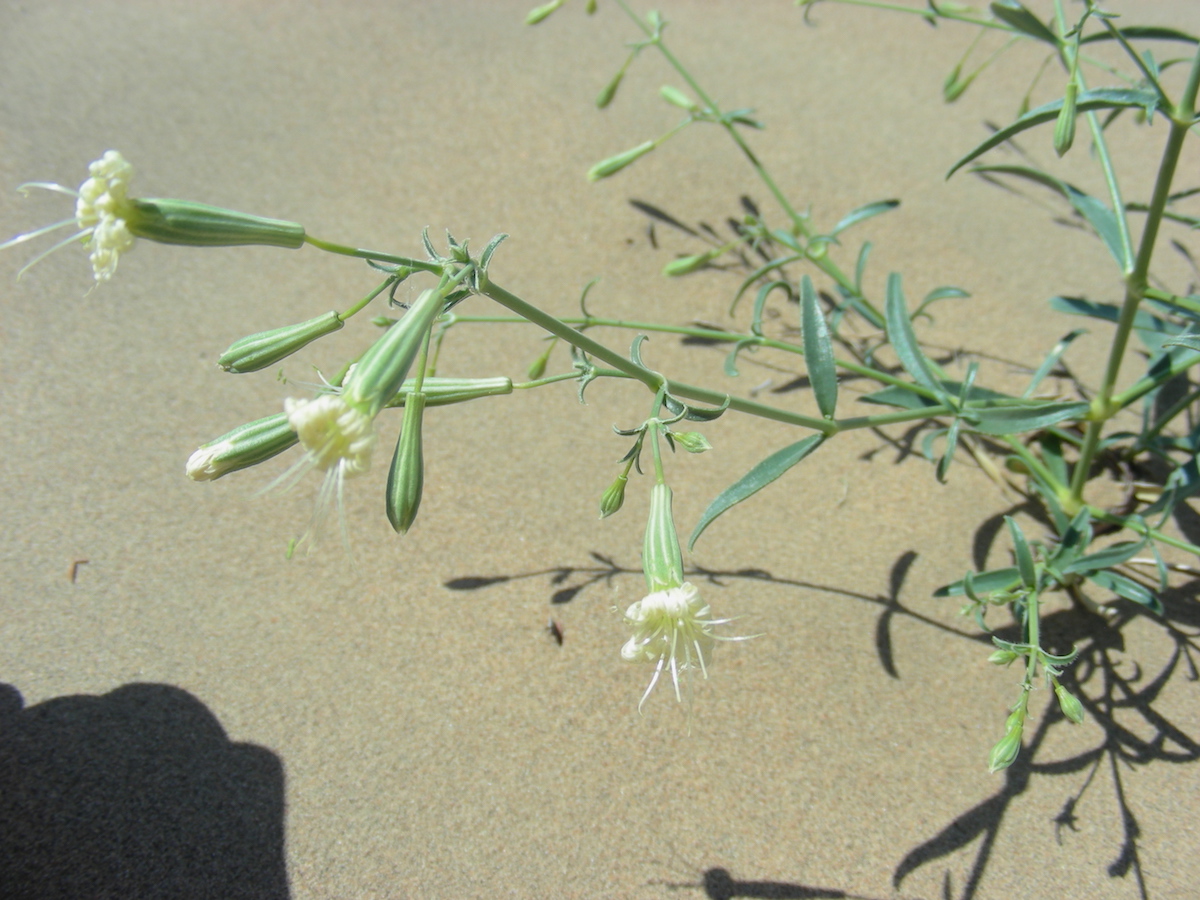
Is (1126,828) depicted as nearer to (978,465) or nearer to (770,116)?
(978,465)

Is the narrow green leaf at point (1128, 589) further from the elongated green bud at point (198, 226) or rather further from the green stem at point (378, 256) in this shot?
the elongated green bud at point (198, 226)

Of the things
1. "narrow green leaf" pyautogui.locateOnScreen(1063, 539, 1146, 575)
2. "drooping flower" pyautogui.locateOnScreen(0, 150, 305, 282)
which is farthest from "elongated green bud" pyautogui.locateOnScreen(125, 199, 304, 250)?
"narrow green leaf" pyautogui.locateOnScreen(1063, 539, 1146, 575)

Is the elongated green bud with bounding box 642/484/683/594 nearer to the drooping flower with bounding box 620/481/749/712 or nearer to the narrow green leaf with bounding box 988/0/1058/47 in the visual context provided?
the drooping flower with bounding box 620/481/749/712

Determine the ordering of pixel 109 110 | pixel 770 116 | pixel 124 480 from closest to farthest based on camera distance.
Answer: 1. pixel 124 480
2. pixel 109 110
3. pixel 770 116

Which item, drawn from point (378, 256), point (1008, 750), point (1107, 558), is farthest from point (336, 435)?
point (1107, 558)

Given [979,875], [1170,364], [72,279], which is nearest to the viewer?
[979,875]

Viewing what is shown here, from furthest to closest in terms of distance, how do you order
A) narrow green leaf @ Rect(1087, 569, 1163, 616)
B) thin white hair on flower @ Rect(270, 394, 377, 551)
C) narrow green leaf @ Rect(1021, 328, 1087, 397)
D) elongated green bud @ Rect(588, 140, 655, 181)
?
elongated green bud @ Rect(588, 140, 655, 181), narrow green leaf @ Rect(1021, 328, 1087, 397), narrow green leaf @ Rect(1087, 569, 1163, 616), thin white hair on flower @ Rect(270, 394, 377, 551)

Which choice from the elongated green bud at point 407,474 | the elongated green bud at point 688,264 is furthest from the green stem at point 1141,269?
the elongated green bud at point 407,474

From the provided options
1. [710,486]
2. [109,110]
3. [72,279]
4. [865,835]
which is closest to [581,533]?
[710,486]
